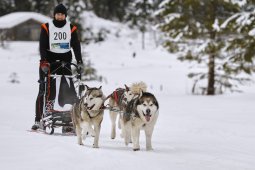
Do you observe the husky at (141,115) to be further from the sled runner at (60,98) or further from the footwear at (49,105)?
the footwear at (49,105)

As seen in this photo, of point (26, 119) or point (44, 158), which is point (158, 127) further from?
point (44, 158)

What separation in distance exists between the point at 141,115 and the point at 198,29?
1556 cm

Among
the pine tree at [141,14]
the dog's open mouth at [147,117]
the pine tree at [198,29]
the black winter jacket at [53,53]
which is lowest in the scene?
the dog's open mouth at [147,117]

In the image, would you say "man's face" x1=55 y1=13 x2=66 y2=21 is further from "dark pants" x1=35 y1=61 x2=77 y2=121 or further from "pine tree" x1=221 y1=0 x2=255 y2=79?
"pine tree" x1=221 y1=0 x2=255 y2=79

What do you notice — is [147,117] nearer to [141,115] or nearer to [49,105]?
[141,115]

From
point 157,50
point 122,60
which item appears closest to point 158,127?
point 122,60

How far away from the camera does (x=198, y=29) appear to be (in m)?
22.4

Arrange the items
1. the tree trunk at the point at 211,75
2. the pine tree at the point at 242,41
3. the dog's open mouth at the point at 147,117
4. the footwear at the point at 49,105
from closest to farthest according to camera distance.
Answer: the dog's open mouth at the point at 147,117 → the footwear at the point at 49,105 → the pine tree at the point at 242,41 → the tree trunk at the point at 211,75

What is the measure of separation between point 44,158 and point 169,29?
17.3 m

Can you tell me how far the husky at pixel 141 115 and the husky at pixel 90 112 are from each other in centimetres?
49

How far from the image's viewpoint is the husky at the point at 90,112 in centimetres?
758

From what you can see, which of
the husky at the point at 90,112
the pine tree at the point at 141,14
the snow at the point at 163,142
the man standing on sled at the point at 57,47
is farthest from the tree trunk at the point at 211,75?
the pine tree at the point at 141,14

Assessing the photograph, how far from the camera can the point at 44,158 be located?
20.2 feet

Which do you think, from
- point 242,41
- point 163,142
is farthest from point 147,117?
point 242,41
